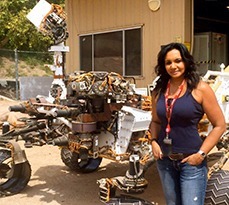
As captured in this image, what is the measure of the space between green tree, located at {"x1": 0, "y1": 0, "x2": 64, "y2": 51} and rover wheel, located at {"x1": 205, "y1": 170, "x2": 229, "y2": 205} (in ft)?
74.8

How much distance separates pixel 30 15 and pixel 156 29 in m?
4.57

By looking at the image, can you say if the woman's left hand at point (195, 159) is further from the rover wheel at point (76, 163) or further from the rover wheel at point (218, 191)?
the rover wheel at point (76, 163)

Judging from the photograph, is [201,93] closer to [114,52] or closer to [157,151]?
[157,151]

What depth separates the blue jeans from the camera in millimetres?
2941

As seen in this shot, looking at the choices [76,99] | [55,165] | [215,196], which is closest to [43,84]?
[55,165]

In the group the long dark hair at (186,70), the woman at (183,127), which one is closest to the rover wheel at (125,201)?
the woman at (183,127)

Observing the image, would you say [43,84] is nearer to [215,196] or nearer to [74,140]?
[74,140]

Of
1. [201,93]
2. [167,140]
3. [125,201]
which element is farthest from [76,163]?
[201,93]

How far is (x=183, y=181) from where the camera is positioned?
2.98 metres

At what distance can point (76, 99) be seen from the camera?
188 inches

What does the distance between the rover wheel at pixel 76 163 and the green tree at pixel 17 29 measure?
786 inches

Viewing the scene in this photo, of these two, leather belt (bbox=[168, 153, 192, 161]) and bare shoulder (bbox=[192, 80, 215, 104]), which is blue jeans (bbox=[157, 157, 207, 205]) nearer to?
leather belt (bbox=[168, 153, 192, 161])

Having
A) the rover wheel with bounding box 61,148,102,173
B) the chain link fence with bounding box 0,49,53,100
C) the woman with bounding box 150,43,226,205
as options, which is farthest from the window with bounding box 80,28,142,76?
the chain link fence with bounding box 0,49,53,100

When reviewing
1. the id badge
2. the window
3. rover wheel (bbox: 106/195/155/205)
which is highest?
the window
